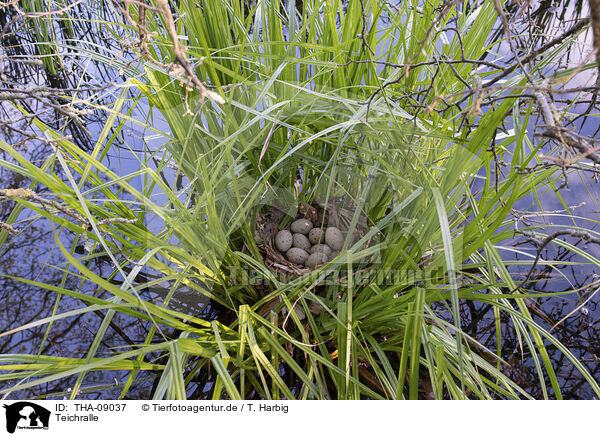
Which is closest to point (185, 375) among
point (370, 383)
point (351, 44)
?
point (370, 383)

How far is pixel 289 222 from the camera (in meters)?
1.03

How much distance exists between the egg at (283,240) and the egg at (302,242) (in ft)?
0.05

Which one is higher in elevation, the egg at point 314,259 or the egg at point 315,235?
the egg at point 315,235

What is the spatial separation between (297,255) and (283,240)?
0.18ft

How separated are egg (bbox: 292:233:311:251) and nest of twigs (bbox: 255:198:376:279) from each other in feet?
0.16
